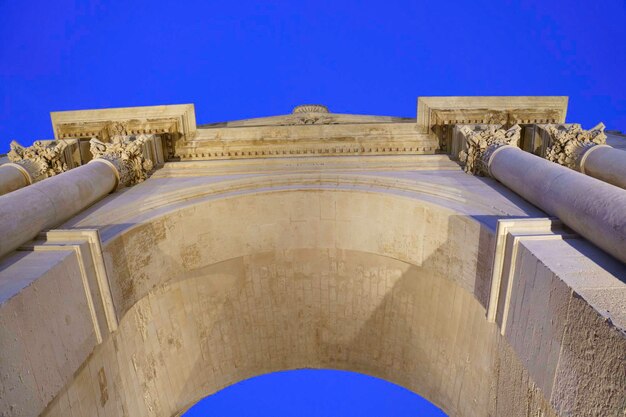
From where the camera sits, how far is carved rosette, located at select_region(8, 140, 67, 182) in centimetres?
834

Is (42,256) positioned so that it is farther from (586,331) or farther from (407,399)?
(407,399)

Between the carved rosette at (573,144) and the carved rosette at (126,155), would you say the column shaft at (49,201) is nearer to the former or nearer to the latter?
the carved rosette at (126,155)

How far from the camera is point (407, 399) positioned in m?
79.6

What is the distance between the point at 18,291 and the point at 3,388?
3.04 ft

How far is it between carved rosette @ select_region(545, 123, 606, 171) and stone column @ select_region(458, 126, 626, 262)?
2.59 feet

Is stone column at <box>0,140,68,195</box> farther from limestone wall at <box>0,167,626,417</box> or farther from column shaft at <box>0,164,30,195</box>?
limestone wall at <box>0,167,626,417</box>

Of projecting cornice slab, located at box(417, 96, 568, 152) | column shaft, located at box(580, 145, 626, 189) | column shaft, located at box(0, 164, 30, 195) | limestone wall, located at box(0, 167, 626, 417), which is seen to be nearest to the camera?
limestone wall, located at box(0, 167, 626, 417)

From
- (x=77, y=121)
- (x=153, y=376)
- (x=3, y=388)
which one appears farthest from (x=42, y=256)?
(x=77, y=121)

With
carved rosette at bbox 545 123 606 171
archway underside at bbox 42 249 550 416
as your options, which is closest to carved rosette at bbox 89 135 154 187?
archway underside at bbox 42 249 550 416

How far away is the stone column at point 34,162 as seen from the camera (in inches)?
312

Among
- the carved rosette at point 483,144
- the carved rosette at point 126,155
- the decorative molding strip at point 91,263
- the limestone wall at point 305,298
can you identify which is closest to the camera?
the limestone wall at point 305,298

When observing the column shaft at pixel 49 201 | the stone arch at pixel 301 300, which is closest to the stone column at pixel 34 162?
the column shaft at pixel 49 201

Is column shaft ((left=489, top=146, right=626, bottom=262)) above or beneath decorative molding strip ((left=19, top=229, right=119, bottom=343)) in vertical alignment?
above

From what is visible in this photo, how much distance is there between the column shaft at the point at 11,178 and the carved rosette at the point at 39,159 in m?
0.22
